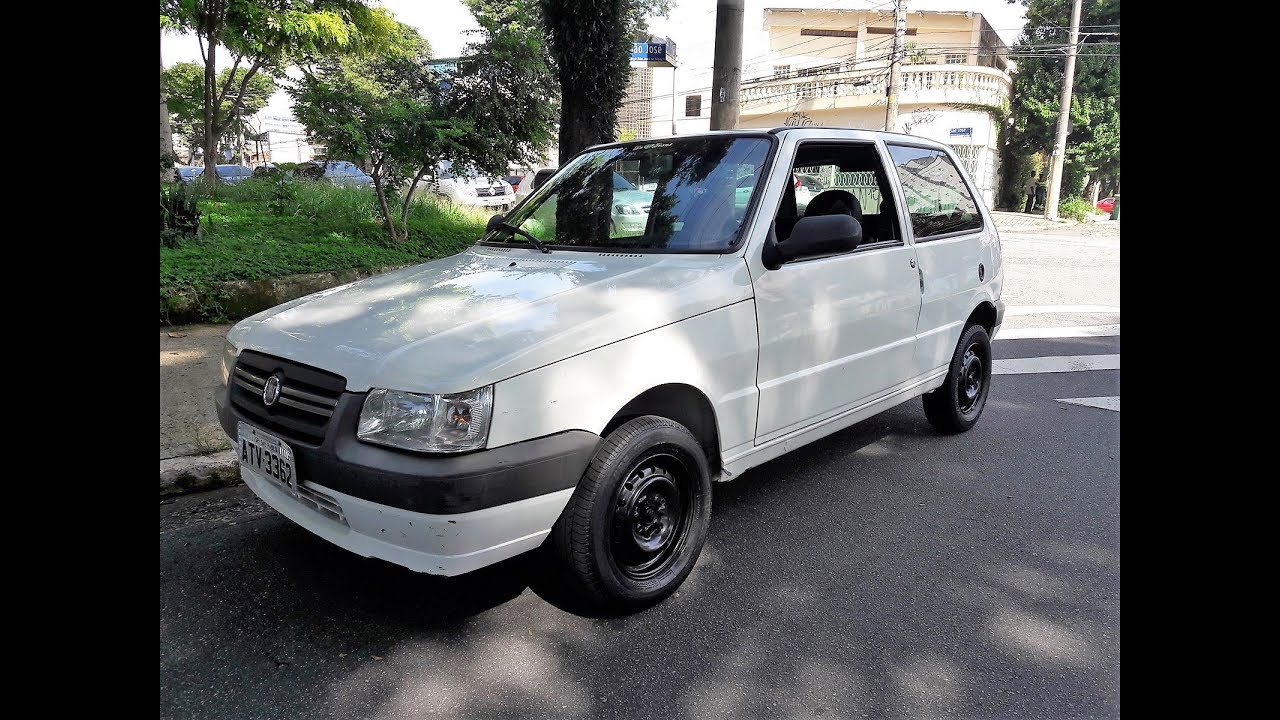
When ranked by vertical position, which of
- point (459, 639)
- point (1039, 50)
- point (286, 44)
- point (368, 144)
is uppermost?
point (1039, 50)

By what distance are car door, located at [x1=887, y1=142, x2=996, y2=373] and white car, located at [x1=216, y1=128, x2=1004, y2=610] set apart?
0.03 m

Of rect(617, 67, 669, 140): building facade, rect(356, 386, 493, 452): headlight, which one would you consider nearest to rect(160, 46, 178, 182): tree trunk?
rect(356, 386, 493, 452): headlight

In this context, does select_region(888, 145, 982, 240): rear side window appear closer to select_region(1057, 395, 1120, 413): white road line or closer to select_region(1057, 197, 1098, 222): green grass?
select_region(1057, 395, 1120, 413): white road line

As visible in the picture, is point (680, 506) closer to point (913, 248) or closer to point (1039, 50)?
point (913, 248)

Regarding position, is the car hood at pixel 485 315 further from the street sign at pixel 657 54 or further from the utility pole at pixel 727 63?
the street sign at pixel 657 54

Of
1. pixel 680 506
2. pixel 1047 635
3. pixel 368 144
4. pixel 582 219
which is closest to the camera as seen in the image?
pixel 1047 635

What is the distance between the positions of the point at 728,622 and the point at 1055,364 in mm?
5562

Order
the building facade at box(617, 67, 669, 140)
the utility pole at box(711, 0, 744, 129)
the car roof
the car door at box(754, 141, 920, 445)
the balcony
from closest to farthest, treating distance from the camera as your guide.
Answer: the car door at box(754, 141, 920, 445), the car roof, the utility pole at box(711, 0, 744, 129), the balcony, the building facade at box(617, 67, 669, 140)

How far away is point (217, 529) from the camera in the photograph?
Answer: 3592 millimetres

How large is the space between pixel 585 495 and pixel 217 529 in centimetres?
201

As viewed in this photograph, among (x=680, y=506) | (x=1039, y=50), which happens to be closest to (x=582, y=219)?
(x=680, y=506)

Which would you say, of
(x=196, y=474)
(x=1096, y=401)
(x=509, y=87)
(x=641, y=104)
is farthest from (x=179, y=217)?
(x=641, y=104)

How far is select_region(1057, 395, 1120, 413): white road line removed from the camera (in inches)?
229

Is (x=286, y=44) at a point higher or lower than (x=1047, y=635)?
higher
